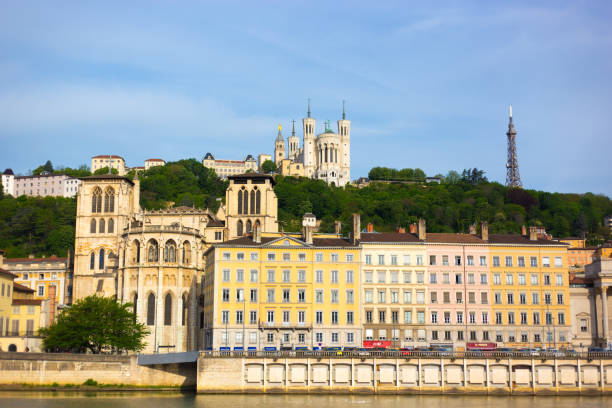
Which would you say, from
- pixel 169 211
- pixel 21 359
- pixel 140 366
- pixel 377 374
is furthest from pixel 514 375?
pixel 169 211

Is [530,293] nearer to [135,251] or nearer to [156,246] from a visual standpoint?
[156,246]

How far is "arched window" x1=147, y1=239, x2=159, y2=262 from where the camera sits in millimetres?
91562

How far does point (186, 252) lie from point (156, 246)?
3677 mm

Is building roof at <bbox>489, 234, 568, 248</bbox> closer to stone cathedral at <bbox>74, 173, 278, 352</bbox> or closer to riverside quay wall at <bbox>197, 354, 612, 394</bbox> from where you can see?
riverside quay wall at <bbox>197, 354, 612, 394</bbox>

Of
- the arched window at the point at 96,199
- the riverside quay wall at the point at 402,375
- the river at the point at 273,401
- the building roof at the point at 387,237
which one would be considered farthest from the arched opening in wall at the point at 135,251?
the riverside quay wall at the point at 402,375

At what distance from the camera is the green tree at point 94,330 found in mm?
73312

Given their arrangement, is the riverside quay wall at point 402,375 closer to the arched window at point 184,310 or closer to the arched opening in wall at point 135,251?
the arched window at point 184,310

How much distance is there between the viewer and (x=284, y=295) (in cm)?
7612

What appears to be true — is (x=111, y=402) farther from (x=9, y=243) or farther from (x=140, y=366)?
(x=9, y=243)

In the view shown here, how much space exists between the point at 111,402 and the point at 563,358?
127ft

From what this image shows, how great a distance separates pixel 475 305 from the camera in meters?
78.4

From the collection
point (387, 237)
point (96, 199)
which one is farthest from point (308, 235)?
point (96, 199)

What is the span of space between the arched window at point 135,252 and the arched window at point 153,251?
152 centimetres

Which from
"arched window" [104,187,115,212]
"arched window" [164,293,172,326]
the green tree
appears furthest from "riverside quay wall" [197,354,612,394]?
"arched window" [104,187,115,212]
